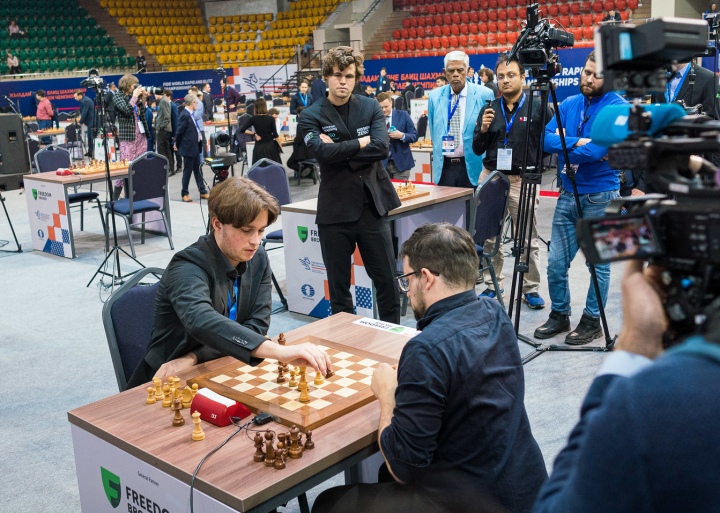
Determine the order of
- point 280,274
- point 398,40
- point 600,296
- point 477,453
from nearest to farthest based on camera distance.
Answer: point 477,453, point 600,296, point 280,274, point 398,40

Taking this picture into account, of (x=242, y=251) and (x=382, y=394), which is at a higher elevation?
(x=242, y=251)

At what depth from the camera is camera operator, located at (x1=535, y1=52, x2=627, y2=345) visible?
4.07m

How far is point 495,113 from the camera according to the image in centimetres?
516

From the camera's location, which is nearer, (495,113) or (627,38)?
(627,38)

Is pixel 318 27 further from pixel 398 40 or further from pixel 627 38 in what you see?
pixel 627 38

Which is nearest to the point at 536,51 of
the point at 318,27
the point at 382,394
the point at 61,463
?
the point at 382,394

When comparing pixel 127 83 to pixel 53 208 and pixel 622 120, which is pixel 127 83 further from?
pixel 622 120

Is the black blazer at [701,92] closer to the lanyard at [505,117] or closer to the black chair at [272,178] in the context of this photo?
the lanyard at [505,117]

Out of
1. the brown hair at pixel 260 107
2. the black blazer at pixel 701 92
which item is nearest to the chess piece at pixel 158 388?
the black blazer at pixel 701 92

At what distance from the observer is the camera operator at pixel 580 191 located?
13.4ft

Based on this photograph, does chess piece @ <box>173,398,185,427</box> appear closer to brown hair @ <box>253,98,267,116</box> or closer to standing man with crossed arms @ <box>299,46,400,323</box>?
standing man with crossed arms @ <box>299,46,400,323</box>

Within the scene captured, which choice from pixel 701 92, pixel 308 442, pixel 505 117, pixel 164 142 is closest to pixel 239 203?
pixel 308 442

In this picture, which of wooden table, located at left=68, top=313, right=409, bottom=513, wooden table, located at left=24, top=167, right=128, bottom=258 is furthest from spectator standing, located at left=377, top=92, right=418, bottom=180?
wooden table, located at left=68, top=313, right=409, bottom=513

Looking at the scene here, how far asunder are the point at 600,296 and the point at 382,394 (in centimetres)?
251
